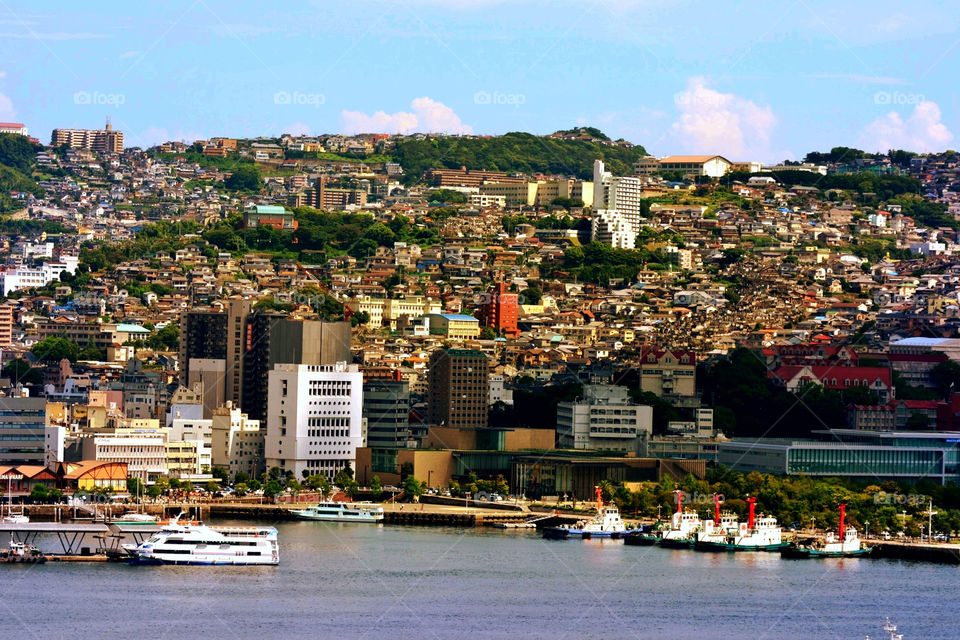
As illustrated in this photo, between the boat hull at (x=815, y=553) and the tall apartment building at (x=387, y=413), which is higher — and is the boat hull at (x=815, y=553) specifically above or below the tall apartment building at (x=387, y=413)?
below

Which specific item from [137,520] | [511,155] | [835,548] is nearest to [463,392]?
[137,520]

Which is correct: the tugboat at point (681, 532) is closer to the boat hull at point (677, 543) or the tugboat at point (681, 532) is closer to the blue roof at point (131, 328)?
the boat hull at point (677, 543)

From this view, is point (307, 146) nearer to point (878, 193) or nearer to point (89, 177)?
point (89, 177)

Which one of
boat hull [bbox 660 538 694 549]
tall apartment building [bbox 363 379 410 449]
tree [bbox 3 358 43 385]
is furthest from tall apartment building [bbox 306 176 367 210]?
boat hull [bbox 660 538 694 549]

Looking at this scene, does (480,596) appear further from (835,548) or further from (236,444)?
(236,444)

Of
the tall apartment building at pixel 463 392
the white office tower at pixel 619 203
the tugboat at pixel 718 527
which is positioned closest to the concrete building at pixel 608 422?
the tall apartment building at pixel 463 392

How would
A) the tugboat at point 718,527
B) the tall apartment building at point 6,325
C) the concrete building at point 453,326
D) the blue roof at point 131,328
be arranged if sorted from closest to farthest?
the tugboat at point 718,527 → the concrete building at point 453,326 → the blue roof at point 131,328 → the tall apartment building at point 6,325
